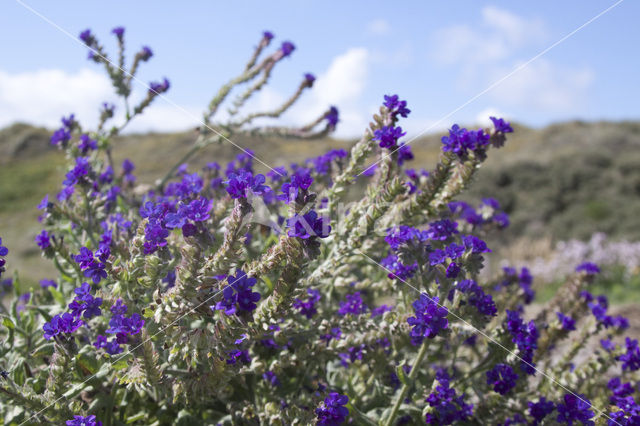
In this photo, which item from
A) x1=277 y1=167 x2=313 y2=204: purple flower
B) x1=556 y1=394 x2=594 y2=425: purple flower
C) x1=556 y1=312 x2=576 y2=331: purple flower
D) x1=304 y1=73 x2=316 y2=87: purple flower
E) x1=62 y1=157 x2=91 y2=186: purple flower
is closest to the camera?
x1=277 y1=167 x2=313 y2=204: purple flower

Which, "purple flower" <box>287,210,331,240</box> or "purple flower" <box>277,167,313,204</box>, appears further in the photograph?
"purple flower" <box>277,167,313,204</box>

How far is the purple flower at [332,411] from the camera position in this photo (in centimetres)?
268

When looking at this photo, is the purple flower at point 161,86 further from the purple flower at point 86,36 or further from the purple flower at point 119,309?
the purple flower at point 119,309

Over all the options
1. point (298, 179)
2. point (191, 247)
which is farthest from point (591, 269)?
point (191, 247)

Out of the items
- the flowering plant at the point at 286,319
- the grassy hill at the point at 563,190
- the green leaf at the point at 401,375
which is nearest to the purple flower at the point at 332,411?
the flowering plant at the point at 286,319

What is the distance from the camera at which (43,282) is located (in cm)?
429

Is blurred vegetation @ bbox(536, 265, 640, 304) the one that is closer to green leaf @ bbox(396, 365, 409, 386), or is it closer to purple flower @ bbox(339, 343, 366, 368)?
purple flower @ bbox(339, 343, 366, 368)

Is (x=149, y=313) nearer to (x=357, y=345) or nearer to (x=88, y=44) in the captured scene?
(x=357, y=345)

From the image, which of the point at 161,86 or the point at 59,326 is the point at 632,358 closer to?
the point at 59,326

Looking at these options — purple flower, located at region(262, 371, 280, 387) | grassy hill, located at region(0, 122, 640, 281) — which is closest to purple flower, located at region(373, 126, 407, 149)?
purple flower, located at region(262, 371, 280, 387)

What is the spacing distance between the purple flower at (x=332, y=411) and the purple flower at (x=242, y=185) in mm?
1091

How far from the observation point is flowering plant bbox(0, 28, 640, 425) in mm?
2482

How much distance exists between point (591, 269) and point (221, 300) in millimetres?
3371

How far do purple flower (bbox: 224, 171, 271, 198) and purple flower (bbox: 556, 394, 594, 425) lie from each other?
2104 mm
